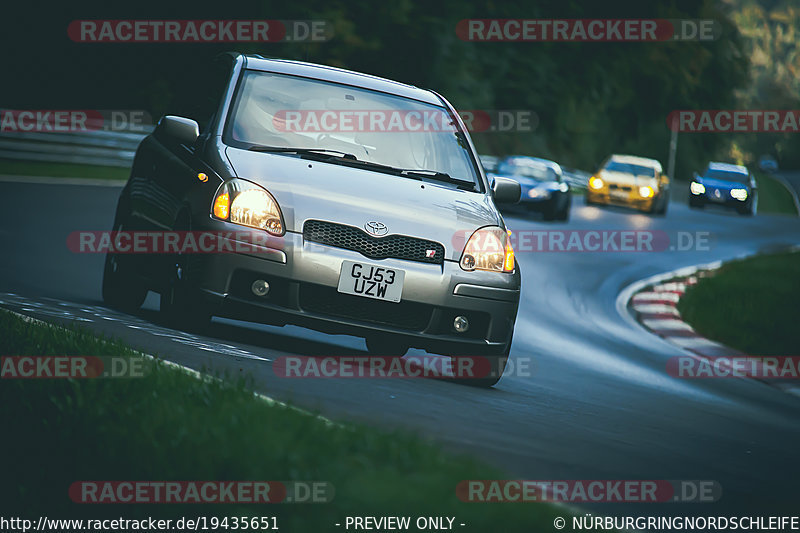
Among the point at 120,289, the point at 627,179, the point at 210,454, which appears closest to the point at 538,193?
the point at 627,179

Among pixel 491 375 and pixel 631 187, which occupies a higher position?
pixel 631 187

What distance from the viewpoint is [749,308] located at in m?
16.0

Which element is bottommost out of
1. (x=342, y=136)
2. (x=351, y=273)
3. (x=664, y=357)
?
(x=664, y=357)

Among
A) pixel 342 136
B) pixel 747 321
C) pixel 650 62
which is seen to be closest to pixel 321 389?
pixel 342 136

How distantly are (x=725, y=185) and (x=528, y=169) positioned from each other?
32.8 ft

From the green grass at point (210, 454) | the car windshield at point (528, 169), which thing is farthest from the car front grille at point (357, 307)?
the car windshield at point (528, 169)

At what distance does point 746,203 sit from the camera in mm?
37344

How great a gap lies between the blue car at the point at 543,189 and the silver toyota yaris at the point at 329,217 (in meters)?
17.0

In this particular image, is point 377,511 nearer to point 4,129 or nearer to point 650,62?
point 4,129

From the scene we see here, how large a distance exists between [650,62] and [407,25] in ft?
86.8
